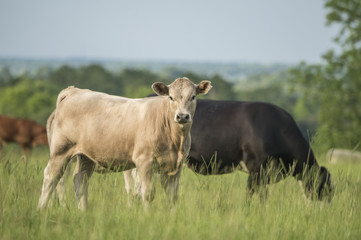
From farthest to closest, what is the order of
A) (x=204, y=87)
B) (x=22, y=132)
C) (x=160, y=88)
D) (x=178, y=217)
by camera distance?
(x=22, y=132)
(x=204, y=87)
(x=160, y=88)
(x=178, y=217)

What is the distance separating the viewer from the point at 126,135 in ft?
18.8

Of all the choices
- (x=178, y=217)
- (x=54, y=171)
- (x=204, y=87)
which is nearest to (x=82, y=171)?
(x=54, y=171)

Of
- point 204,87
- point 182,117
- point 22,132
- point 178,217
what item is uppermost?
point 204,87

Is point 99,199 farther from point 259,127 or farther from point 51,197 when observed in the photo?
point 259,127

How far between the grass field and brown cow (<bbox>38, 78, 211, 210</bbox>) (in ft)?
0.79

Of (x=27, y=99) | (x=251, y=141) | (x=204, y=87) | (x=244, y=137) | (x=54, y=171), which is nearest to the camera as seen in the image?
(x=204, y=87)

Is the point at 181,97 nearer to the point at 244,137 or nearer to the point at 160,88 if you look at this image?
the point at 160,88

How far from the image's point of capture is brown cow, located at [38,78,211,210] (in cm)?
545

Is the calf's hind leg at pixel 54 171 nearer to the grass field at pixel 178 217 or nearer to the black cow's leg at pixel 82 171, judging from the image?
the grass field at pixel 178 217

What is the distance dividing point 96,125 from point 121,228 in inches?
68.3

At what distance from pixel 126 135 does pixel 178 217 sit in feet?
4.27

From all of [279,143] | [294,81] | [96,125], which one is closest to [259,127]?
[279,143]

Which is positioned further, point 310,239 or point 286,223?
point 286,223

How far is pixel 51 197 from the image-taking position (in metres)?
5.48
